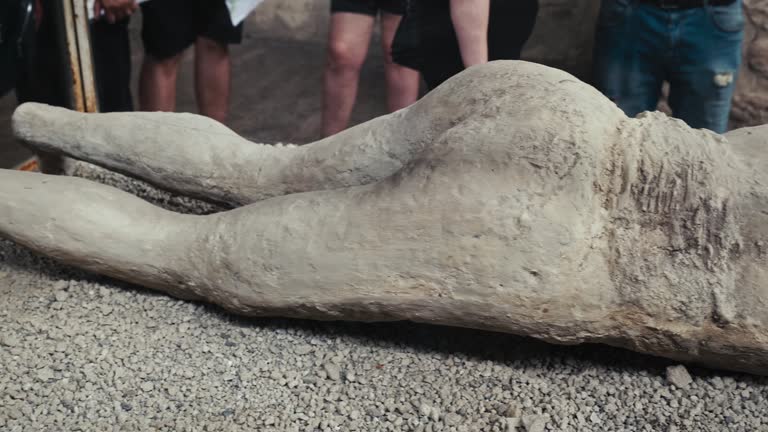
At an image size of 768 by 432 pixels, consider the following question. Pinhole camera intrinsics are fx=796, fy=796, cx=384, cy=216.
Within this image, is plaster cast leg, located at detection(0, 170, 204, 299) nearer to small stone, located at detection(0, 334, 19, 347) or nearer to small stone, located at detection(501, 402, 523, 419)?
small stone, located at detection(0, 334, 19, 347)

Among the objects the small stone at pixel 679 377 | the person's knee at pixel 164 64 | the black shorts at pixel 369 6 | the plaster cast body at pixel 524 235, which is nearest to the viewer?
the plaster cast body at pixel 524 235

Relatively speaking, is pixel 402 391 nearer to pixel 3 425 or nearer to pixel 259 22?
pixel 3 425

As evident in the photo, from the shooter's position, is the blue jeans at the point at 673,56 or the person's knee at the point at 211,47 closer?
the blue jeans at the point at 673,56

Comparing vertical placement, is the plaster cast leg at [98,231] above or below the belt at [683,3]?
below

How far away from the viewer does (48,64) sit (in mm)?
2549

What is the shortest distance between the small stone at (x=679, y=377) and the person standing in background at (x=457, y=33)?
3.64ft

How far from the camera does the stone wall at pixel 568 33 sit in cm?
259

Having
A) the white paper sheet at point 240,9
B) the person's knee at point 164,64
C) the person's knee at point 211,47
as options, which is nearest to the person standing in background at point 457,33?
the white paper sheet at point 240,9

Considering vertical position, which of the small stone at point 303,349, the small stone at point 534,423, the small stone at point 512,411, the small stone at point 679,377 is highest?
the small stone at point 679,377

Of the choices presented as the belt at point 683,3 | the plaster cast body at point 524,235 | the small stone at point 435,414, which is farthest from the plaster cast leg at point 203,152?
the belt at point 683,3

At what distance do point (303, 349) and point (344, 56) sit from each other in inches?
50.4

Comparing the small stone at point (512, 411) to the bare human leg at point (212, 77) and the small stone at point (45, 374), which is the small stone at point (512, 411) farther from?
the bare human leg at point (212, 77)

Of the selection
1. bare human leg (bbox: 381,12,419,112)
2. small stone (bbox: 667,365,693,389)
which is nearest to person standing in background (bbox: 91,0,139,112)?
bare human leg (bbox: 381,12,419,112)

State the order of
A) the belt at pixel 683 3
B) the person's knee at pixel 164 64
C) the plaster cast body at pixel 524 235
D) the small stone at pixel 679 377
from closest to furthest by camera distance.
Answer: the plaster cast body at pixel 524 235, the small stone at pixel 679 377, the belt at pixel 683 3, the person's knee at pixel 164 64
